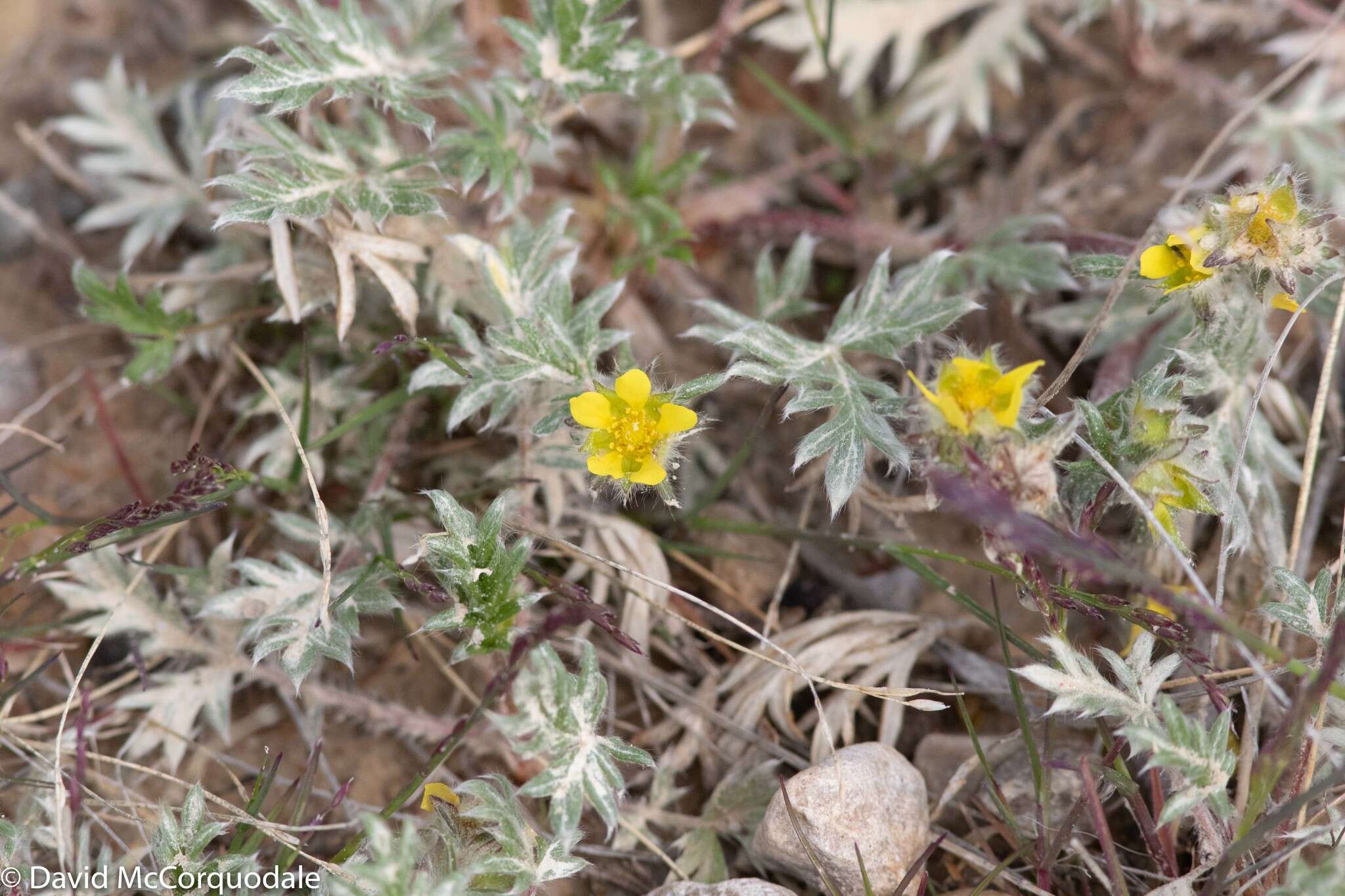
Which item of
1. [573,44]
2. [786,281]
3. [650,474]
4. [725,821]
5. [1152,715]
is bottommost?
[725,821]

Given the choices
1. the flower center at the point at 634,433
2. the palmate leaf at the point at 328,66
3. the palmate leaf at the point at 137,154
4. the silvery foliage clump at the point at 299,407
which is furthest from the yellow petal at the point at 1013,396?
the palmate leaf at the point at 137,154

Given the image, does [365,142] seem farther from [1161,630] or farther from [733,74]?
[1161,630]

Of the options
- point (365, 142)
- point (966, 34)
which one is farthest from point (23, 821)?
point (966, 34)

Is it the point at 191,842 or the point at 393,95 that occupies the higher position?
the point at 393,95

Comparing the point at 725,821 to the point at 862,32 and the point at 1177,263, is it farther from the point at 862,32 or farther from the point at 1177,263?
the point at 862,32

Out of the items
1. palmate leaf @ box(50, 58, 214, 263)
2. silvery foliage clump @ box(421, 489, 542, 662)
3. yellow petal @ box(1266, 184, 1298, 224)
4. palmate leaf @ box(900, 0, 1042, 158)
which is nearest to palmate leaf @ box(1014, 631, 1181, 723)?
yellow petal @ box(1266, 184, 1298, 224)

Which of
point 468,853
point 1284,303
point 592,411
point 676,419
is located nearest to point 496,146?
point 592,411
